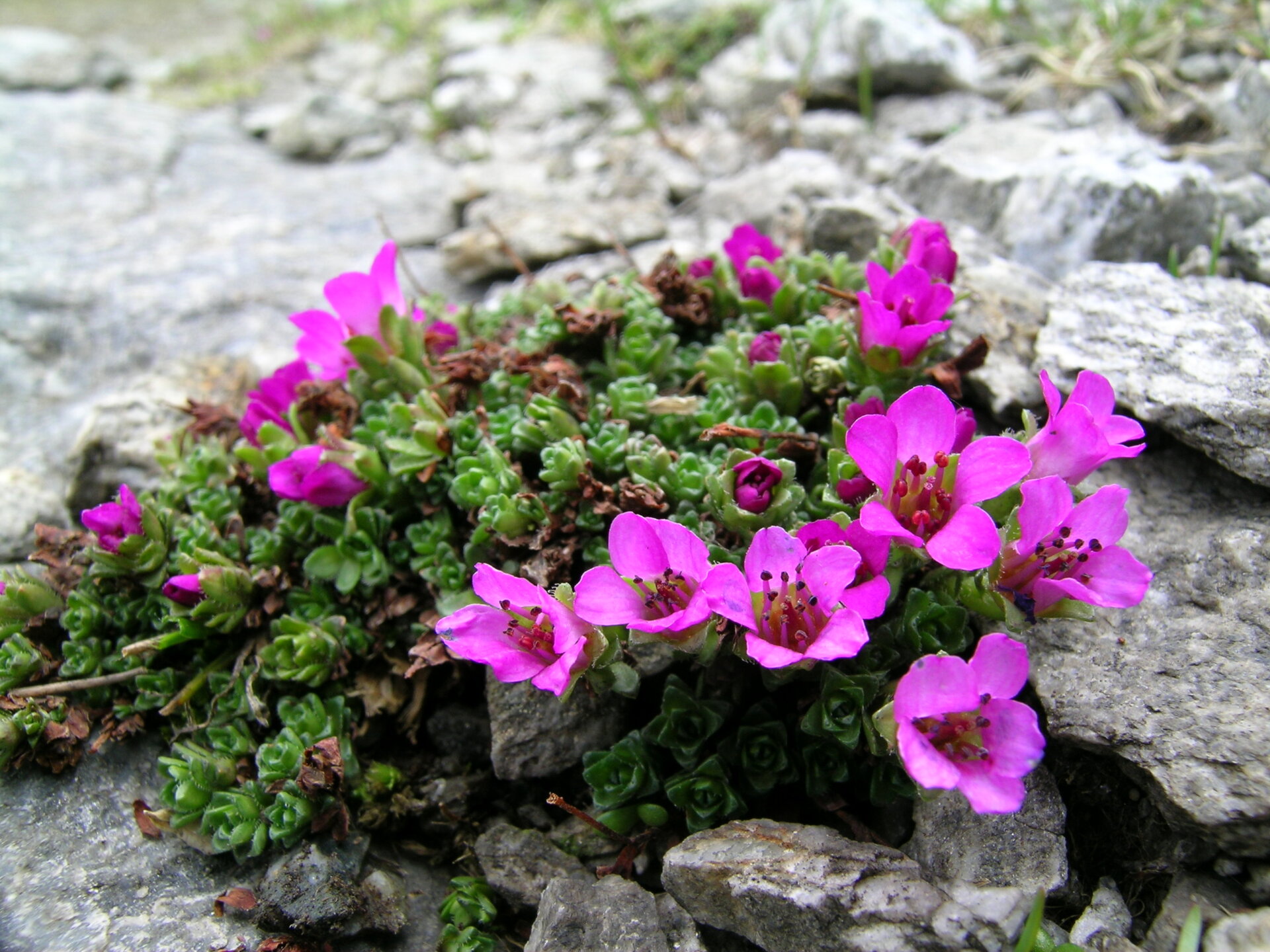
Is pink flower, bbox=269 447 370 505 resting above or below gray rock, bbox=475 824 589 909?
above

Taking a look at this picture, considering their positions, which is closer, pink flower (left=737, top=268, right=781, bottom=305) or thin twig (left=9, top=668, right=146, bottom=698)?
thin twig (left=9, top=668, right=146, bottom=698)

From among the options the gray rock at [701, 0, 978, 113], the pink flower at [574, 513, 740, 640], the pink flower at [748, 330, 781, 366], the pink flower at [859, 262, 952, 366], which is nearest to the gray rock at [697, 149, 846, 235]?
the gray rock at [701, 0, 978, 113]

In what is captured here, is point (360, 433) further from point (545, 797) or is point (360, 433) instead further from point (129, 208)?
point (129, 208)

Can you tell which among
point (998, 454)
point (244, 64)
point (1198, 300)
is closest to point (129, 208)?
point (244, 64)

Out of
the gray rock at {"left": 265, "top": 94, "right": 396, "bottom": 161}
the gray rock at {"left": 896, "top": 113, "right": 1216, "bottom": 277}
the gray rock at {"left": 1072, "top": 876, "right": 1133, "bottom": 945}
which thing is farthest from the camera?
the gray rock at {"left": 265, "top": 94, "right": 396, "bottom": 161}

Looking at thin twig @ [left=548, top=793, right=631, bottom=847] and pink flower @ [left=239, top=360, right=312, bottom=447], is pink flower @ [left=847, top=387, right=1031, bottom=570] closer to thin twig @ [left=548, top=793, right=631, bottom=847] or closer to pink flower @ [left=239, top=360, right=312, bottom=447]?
thin twig @ [left=548, top=793, right=631, bottom=847]

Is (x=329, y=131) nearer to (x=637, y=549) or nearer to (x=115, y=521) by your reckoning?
(x=115, y=521)

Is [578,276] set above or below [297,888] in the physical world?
above

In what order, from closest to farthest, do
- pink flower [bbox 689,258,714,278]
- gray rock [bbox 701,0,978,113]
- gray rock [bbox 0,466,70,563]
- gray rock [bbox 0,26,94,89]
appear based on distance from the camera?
gray rock [bbox 0,466,70,563]
pink flower [bbox 689,258,714,278]
gray rock [bbox 701,0,978,113]
gray rock [bbox 0,26,94,89]
